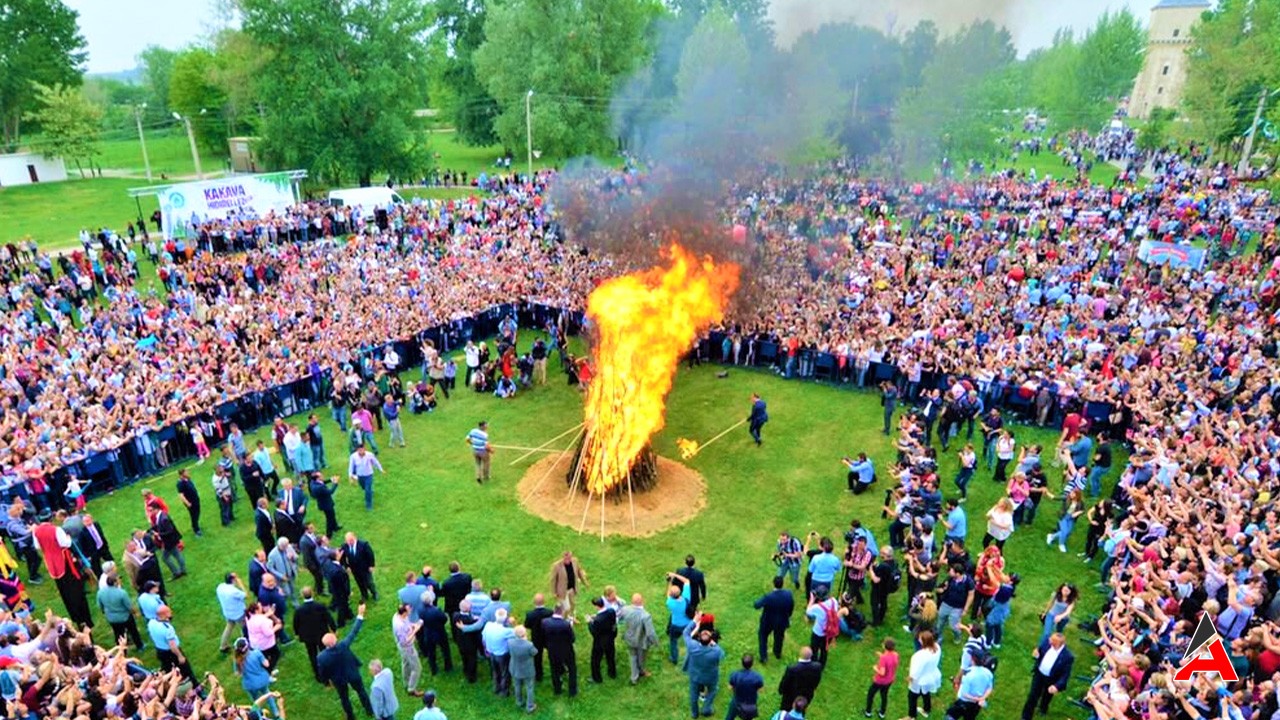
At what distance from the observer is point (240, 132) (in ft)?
220

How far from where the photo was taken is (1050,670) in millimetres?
9195

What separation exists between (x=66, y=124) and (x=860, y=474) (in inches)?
2103

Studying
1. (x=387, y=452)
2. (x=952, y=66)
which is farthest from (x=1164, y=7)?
(x=387, y=452)

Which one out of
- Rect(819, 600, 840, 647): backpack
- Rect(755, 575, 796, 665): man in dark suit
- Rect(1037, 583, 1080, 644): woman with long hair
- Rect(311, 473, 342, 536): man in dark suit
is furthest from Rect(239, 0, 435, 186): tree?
Rect(1037, 583, 1080, 644): woman with long hair

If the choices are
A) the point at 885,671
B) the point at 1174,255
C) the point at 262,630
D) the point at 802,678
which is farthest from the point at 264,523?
the point at 1174,255

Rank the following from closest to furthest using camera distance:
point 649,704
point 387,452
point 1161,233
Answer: point 649,704, point 387,452, point 1161,233

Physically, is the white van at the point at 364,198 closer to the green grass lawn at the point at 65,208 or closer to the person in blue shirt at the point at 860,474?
the green grass lawn at the point at 65,208

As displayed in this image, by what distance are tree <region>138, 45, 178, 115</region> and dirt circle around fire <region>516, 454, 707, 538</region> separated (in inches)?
3400

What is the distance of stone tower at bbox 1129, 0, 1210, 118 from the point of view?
8362 cm

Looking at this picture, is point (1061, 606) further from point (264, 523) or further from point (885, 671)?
point (264, 523)

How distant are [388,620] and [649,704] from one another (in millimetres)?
4225

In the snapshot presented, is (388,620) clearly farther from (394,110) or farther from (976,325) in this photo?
(394,110)

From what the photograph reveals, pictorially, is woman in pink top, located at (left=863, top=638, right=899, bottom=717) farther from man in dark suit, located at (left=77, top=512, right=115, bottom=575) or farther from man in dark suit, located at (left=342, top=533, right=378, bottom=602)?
man in dark suit, located at (left=77, top=512, right=115, bottom=575)

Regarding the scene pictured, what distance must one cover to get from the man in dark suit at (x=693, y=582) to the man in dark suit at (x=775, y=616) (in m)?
0.81
